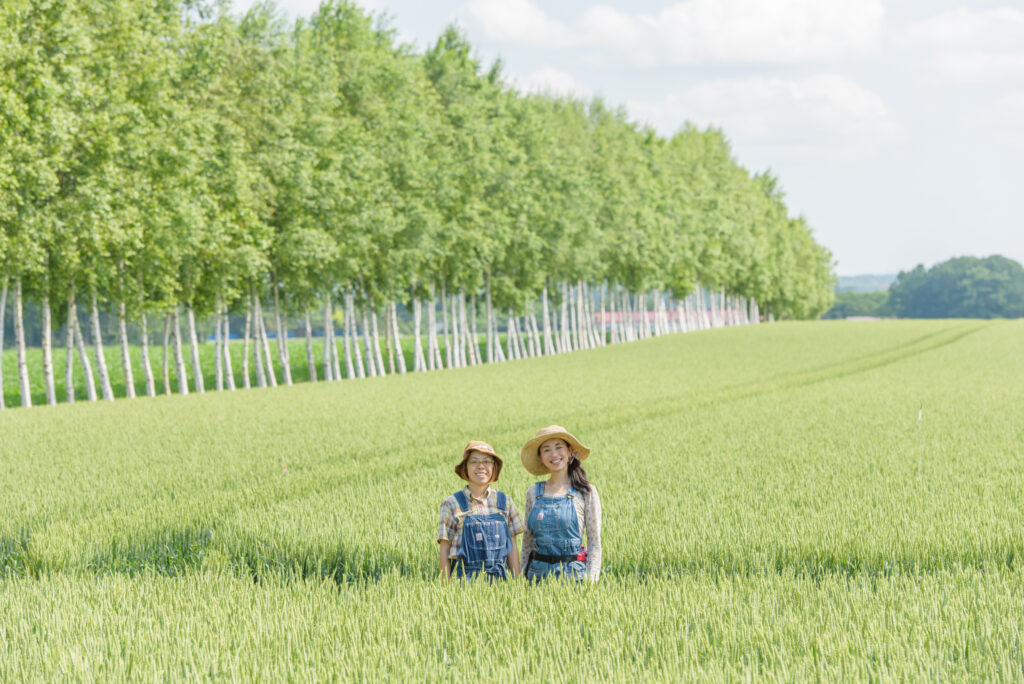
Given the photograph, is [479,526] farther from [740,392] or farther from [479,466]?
[740,392]

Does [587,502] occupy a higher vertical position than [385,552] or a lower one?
higher

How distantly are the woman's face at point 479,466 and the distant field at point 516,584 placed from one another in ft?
2.75

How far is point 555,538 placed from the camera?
23.4 ft

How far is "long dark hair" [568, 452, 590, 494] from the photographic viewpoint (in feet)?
23.0

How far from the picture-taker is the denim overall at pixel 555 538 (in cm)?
700

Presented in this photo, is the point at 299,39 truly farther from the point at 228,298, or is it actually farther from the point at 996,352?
the point at 996,352

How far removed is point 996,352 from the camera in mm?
48344

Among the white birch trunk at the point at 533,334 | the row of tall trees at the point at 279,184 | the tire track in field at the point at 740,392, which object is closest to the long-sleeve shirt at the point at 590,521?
the tire track in field at the point at 740,392

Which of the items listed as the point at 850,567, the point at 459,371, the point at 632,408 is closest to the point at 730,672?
the point at 850,567

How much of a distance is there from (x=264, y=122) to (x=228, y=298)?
7531mm

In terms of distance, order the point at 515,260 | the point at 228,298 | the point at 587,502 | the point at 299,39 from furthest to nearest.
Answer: the point at 515,260 → the point at 299,39 → the point at 228,298 → the point at 587,502

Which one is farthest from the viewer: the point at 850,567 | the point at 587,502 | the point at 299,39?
the point at 299,39

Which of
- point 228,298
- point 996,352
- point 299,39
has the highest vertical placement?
point 299,39

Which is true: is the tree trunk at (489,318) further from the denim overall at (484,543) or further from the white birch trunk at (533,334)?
the denim overall at (484,543)
